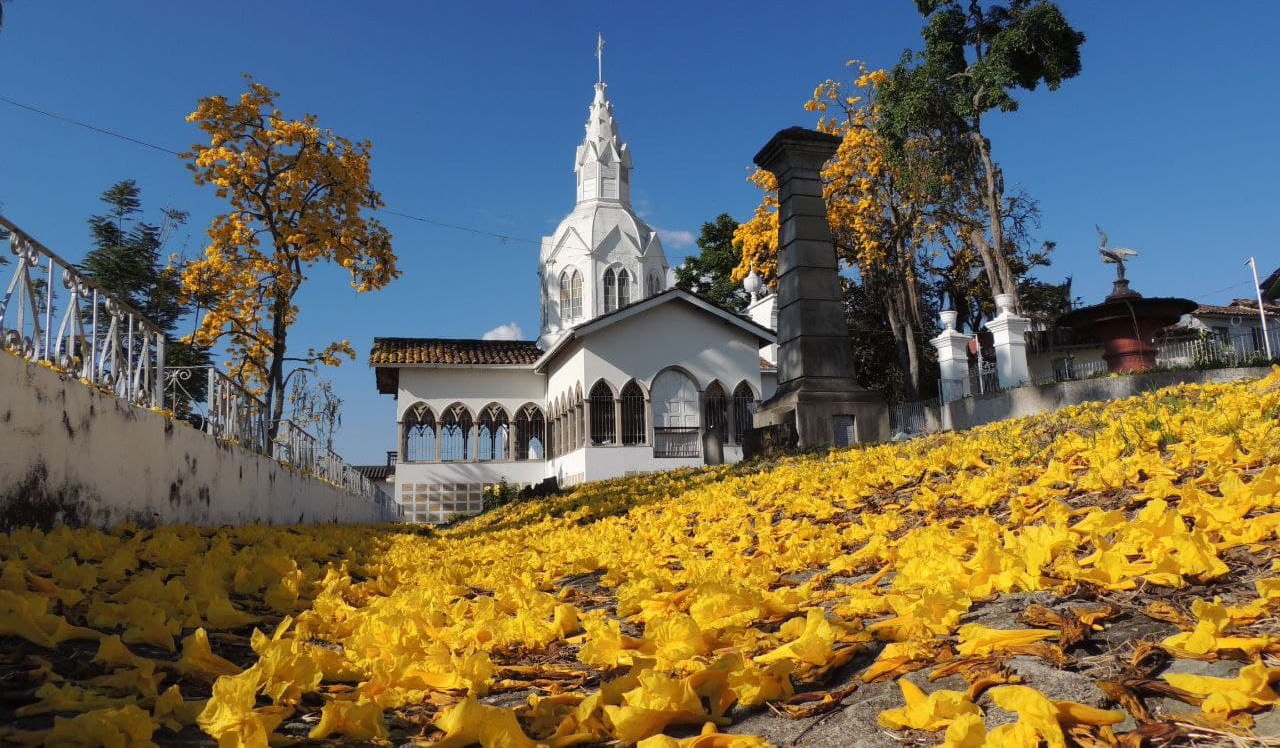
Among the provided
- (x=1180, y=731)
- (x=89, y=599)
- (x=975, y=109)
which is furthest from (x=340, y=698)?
(x=975, y=109)

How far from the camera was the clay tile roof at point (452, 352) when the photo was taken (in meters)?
27.0

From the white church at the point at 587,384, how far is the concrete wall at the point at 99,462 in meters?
16.0

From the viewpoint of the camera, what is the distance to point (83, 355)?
18.2 feet

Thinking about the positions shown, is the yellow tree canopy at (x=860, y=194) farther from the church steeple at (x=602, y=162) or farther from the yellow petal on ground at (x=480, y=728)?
the yellow petal on ground at (x=480, y=728)

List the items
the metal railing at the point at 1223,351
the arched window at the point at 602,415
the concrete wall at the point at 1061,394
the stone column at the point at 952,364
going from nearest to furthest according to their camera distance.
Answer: the concrete wall at the point at 1061,394, the metal railing at the point at 1223,351, the stone column at the point at 952,364, the arched window at the point at 602,415

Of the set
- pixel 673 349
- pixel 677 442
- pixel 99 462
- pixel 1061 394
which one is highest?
pixel 673 349

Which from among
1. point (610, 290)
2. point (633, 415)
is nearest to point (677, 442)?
point (633, 415)

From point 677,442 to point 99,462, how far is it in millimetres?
20302

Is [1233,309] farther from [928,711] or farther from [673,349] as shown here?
[928,711]

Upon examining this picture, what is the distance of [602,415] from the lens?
24.6 metres

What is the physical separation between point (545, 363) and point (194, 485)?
67.0 feet

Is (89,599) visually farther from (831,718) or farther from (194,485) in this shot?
(194,485)

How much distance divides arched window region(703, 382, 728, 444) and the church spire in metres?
11.2

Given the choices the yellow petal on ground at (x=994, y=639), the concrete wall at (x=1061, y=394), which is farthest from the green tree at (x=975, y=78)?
the yellow petal on ground at (x=994, y=639)
